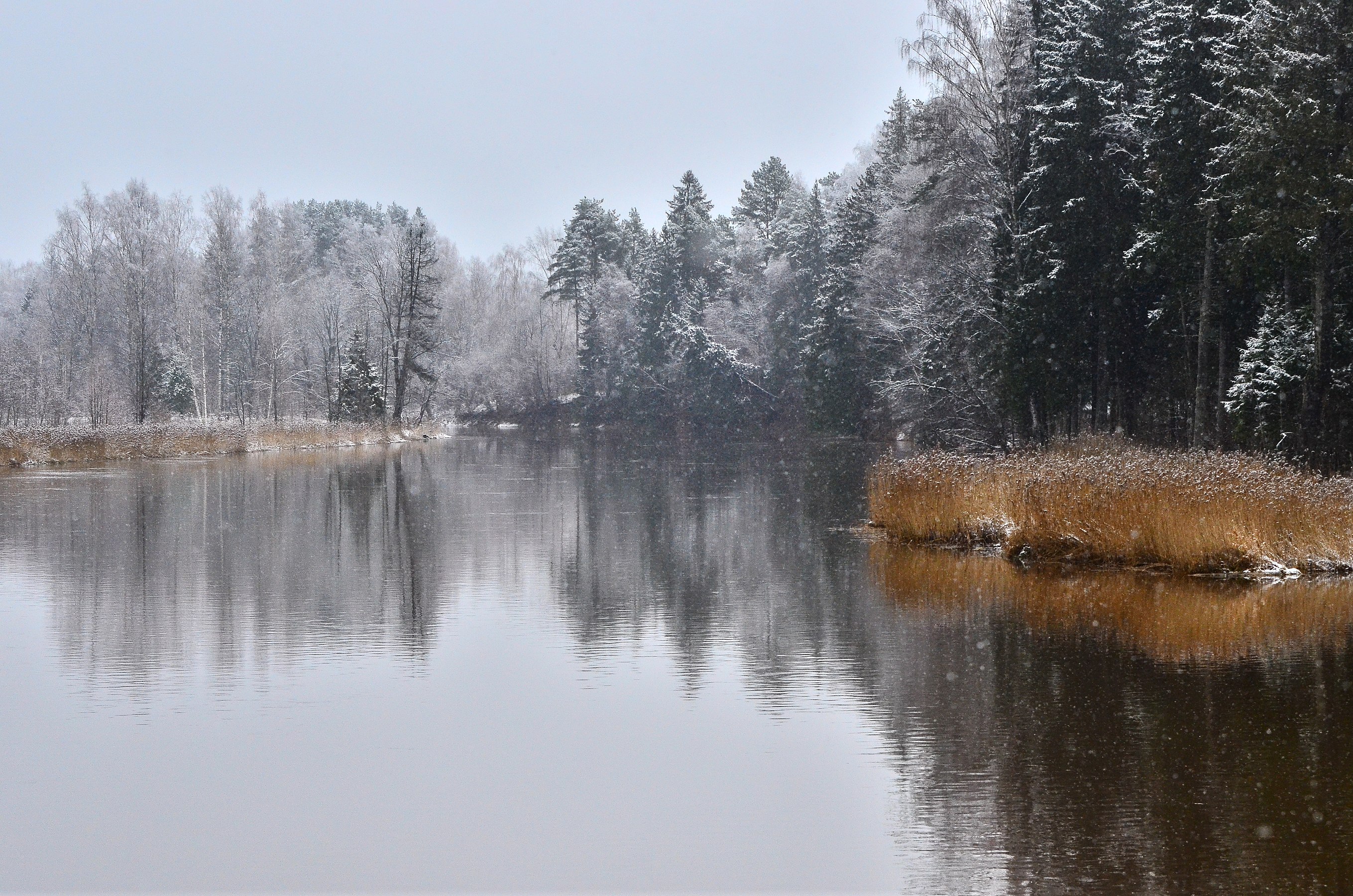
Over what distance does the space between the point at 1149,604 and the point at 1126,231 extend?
63.9ft

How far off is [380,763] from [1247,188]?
2214cm

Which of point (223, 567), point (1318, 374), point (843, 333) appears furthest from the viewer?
point (843, 333)

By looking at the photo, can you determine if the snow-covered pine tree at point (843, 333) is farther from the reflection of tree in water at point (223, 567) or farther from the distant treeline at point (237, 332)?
the reflection of tree in water at point (223, 567)

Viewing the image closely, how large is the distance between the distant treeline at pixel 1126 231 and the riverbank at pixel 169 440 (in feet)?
83.7

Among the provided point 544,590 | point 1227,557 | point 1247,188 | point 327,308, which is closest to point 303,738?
point 544,590

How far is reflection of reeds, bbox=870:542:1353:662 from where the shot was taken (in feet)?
39.5

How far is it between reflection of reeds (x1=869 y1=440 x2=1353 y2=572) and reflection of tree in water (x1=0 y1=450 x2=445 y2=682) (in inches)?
303

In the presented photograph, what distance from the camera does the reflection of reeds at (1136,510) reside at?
624 inches

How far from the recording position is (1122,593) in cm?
1501

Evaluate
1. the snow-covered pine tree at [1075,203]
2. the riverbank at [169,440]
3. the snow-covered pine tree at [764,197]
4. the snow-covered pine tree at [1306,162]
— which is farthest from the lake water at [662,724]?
the snow-covered pine tree at [764,197]

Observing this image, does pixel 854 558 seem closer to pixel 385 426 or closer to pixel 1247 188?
pixel 1247 188

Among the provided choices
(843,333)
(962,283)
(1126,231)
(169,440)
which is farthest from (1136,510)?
(843,333)

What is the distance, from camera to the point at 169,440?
49312 mm

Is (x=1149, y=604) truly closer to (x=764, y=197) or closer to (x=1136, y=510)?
(x=1136, y=510)
